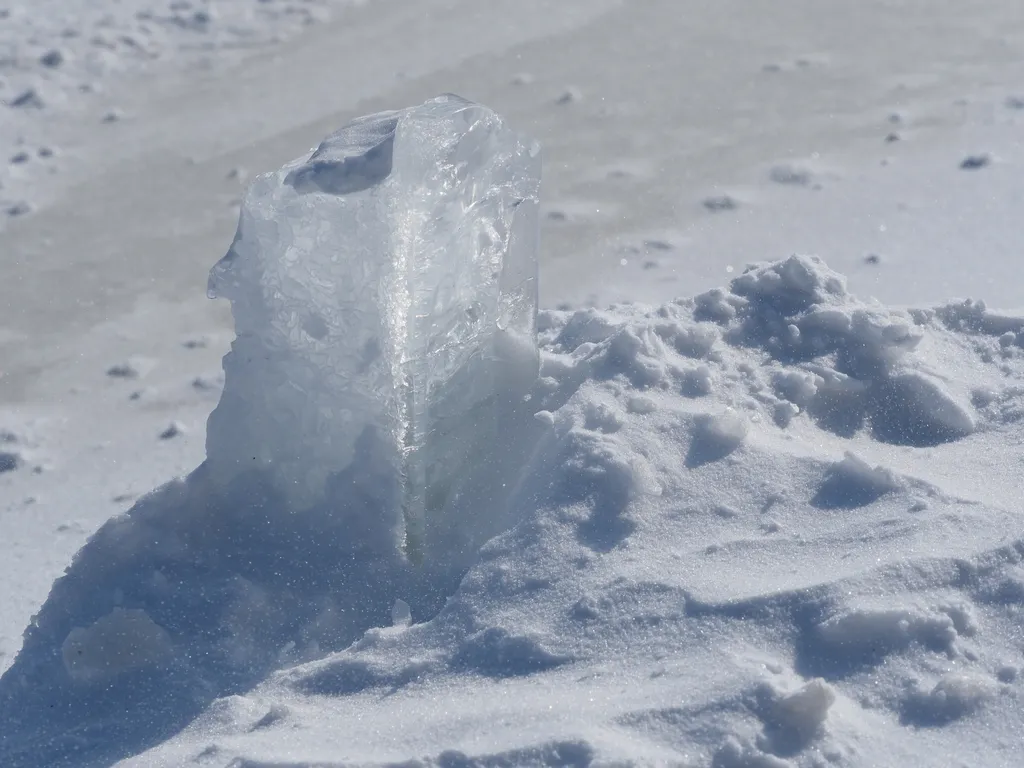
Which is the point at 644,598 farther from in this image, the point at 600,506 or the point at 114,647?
the point at 114,647

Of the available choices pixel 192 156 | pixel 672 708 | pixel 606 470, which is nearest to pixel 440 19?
pixel 192 156

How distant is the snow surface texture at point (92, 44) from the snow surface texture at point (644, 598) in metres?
3.06

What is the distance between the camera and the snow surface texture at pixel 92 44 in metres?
5.04

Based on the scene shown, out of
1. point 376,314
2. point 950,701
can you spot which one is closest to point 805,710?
point 950,701

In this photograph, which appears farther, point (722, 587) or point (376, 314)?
point (376, 314)

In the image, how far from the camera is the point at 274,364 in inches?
94.7

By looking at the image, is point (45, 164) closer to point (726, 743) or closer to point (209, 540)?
point (209, 540)

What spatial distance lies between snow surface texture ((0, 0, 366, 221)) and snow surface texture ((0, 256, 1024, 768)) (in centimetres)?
306

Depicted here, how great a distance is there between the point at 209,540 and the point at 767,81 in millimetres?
3640

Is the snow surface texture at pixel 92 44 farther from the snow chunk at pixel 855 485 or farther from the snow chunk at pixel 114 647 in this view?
the snow chunk at pixel 855 485

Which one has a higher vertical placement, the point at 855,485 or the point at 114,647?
the point at 855,485

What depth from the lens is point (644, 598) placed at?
207 cm

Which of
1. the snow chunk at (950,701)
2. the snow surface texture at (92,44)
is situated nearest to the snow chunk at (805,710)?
the snow chunk at (950,701)

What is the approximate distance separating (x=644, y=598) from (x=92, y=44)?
14.8 feet
